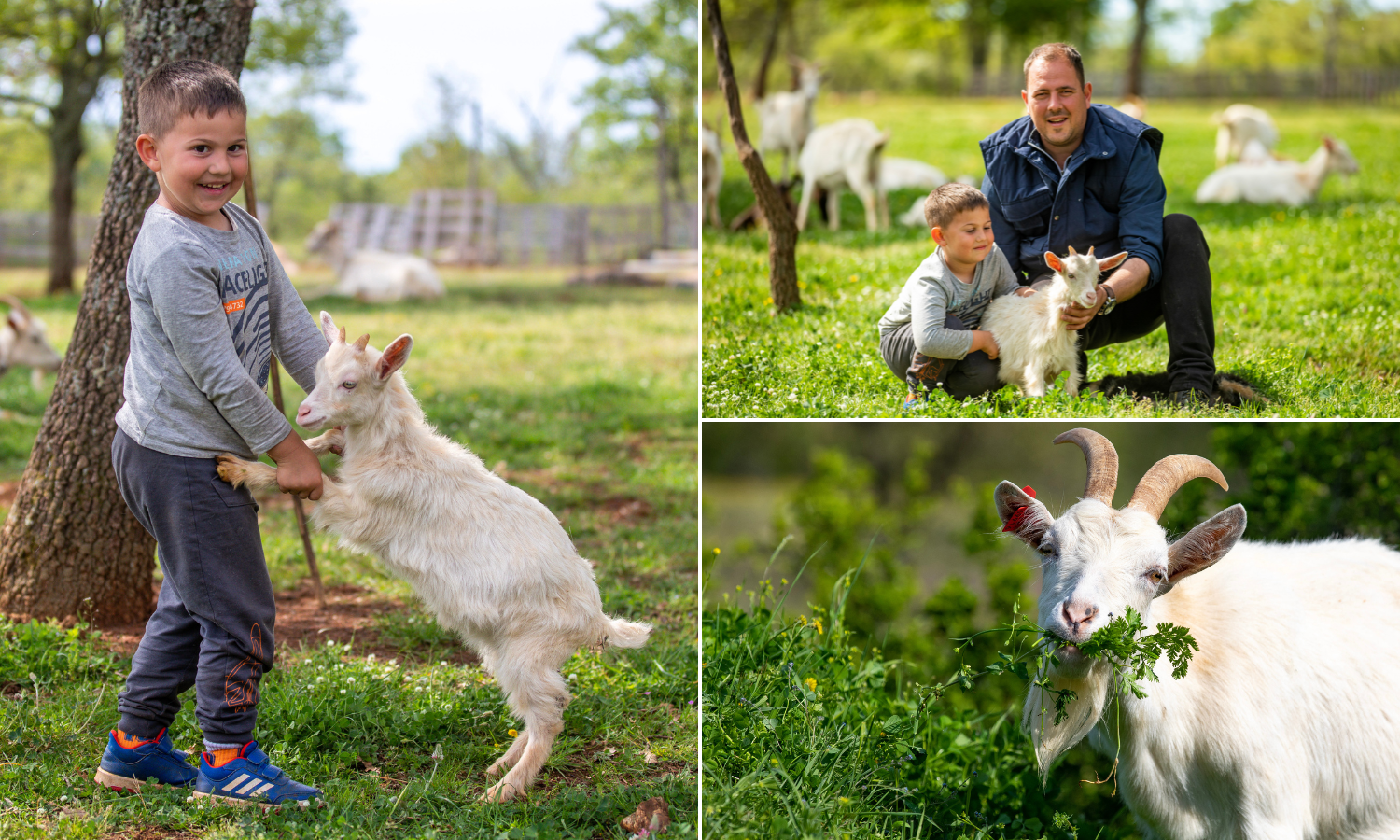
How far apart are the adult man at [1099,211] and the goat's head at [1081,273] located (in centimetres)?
8

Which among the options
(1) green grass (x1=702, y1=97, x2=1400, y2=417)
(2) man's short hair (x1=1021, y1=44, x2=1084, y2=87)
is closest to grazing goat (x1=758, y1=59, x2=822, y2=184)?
(1) green grass (x1=702, y1=97, x2=1400, y2=417)

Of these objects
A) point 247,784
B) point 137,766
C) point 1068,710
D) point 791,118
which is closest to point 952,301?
point 1068,710

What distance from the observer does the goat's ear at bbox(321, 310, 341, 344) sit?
3.38 metres

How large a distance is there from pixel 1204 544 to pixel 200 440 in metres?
3.02

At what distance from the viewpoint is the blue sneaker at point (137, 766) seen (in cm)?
313

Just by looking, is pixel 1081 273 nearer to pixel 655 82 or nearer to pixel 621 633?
pixel 621 633

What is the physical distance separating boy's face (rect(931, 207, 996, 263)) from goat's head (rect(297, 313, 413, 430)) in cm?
194

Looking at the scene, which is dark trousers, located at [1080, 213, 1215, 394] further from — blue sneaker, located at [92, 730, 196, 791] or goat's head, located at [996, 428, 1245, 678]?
blue sneaker, located at [92, 730, 196, 791]

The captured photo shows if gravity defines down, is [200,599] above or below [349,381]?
below

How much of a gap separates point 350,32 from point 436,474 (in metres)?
25.3

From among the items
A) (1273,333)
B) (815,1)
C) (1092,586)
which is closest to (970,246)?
(1092,586)

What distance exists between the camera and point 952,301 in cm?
362

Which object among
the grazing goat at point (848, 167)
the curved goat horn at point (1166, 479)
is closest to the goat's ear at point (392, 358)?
the curved goat horn at point (1166, 479)

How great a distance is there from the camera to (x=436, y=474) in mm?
3393
